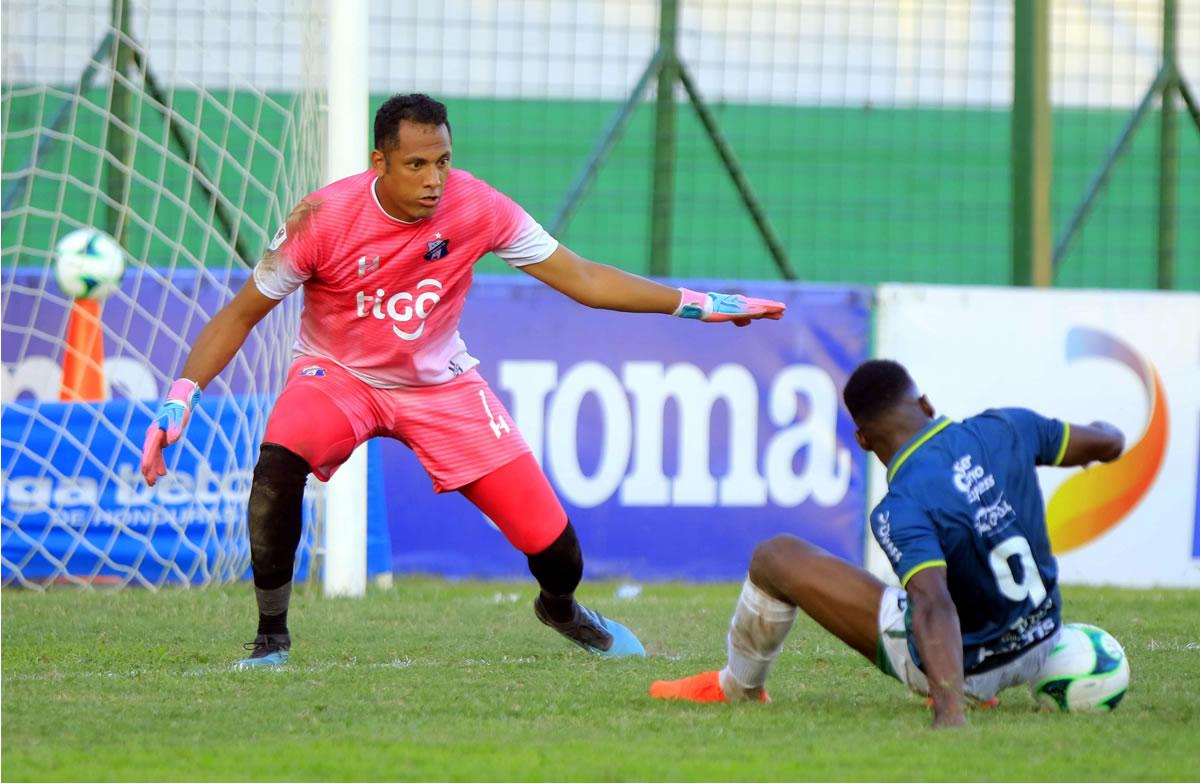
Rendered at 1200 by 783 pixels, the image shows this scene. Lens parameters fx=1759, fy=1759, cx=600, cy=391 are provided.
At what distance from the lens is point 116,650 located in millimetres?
6902

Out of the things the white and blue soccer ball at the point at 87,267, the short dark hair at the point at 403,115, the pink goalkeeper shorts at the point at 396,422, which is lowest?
the pink goalkeeper shorts at the point at 396,422

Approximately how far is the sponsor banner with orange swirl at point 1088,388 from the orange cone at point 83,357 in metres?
4.60

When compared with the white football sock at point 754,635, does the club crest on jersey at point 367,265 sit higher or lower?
higher

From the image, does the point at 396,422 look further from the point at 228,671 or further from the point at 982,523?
the point at 982,523

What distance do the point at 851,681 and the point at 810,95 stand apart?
653 cm

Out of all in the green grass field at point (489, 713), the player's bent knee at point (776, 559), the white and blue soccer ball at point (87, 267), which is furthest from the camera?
the white and blue soccer ball at point (87, 267)

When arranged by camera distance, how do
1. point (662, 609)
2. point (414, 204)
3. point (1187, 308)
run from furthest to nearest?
point (1187, 308) → point (662, 609) → point (414, 204)

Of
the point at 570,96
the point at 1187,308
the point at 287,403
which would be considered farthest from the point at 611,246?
the point at 287,403

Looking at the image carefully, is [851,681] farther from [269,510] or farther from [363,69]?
[363,69]

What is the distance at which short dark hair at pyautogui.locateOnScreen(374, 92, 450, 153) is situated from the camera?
6.16 metres

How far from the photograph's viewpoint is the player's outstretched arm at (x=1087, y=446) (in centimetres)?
504

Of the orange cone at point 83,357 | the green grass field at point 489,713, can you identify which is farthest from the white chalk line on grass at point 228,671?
the orange cone at point 83,357

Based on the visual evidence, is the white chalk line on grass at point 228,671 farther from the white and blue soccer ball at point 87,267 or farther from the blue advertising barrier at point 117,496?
the white and blue soccer ball at point 87,267

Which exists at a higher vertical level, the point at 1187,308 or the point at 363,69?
the point at 363,69
